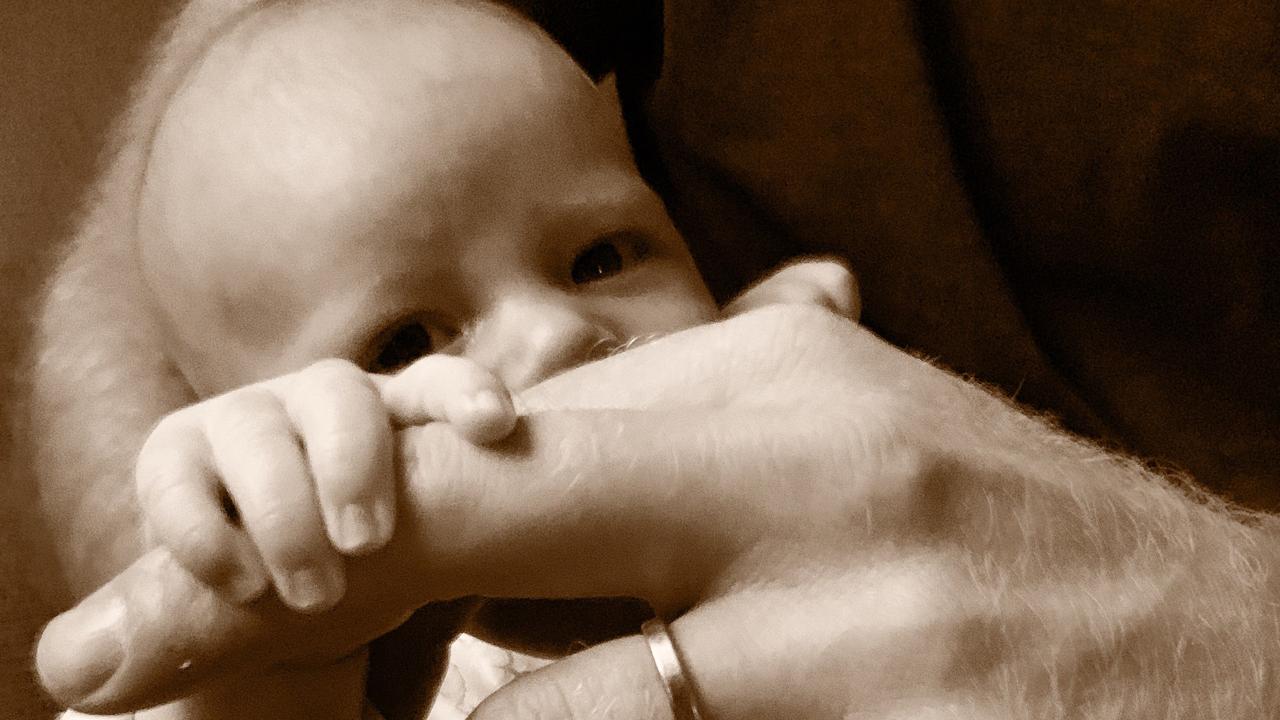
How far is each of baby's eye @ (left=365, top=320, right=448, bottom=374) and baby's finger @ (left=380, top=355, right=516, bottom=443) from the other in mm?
221

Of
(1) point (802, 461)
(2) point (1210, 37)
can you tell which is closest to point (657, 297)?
(1) point (802, 461)

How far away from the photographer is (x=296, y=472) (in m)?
0.30

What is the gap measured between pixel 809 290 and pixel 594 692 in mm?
352

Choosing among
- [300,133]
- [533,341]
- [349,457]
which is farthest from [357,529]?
[300,133]

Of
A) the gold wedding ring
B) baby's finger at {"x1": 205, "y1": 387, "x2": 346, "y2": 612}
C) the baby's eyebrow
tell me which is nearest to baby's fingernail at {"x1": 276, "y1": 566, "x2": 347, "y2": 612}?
baby's finger at {"x1": 205, "y1": 387, "x2": 346, "y2": 612}

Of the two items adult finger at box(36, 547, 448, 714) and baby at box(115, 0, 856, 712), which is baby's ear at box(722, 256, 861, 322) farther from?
A: adult finger at box(36, 547, 448, 714)

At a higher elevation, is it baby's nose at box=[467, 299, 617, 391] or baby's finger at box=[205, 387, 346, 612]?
baby's finger at box=[205, 387, 346, 612]

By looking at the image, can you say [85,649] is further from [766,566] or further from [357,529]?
[766,566]

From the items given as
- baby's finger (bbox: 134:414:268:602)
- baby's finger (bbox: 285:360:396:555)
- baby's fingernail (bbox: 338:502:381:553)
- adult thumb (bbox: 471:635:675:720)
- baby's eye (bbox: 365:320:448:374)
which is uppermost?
baby's finger (bbox: 285:360:396:555)

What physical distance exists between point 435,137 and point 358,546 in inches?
13.5

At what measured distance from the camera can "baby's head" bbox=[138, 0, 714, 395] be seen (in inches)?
22.1

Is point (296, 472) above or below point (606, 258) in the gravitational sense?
above

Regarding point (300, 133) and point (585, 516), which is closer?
point (585, 516)

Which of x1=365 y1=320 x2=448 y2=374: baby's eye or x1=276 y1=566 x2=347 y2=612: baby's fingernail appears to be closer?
x1=276 y1=566 x2=347 y2=612: baby's fingernail
